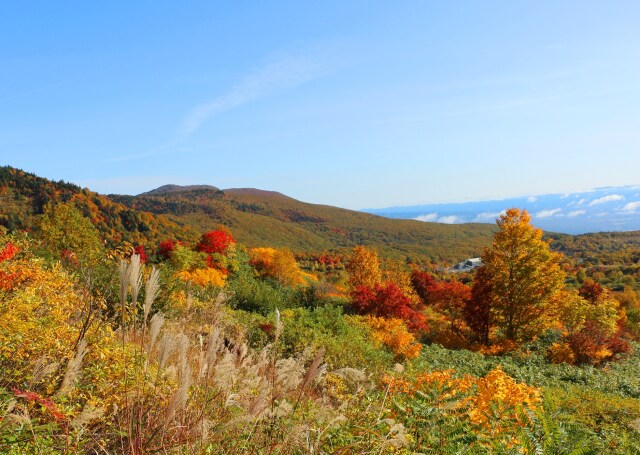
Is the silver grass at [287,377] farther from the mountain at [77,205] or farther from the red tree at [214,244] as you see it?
the mountain at [77,205]

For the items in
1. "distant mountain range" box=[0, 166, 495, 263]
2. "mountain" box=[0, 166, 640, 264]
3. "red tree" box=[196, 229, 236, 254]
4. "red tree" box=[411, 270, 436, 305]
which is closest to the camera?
"red tree" box=[196, 229, 236, 254]

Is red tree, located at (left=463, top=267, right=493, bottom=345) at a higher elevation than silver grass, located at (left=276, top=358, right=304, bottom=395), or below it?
below

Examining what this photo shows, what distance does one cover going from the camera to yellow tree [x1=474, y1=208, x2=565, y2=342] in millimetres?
18391

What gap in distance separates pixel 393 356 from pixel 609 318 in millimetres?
12856

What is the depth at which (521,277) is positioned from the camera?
731 inches

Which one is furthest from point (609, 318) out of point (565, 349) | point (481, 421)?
point (481, 421)

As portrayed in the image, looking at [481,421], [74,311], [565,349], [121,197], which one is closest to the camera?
[481,421]

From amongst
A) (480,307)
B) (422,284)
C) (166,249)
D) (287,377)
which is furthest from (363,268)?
(287,377)

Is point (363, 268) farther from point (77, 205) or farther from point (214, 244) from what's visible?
point (77, 205)

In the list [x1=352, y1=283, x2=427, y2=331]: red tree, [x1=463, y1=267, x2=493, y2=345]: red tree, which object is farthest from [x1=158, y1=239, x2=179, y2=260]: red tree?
[x1=463, y1=267, x2=493, y2=345]: red tree

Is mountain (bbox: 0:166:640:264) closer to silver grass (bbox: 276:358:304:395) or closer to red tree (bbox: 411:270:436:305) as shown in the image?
red tree (bbox: 411:270:436:305)

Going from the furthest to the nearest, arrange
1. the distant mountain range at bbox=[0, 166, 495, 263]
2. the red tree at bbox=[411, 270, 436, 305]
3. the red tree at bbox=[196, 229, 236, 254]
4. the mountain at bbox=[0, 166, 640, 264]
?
the mountain at bbox=[0, 166, 640, 264], the distant mountain range at bbox=[0, 166, 495, 263], the red tree at bbox=[411, 270, 436, 305], the red tree at bbox=[196, 229, 236, 254]

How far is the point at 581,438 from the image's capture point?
2.63 m

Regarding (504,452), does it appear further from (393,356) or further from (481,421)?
(393,356)
